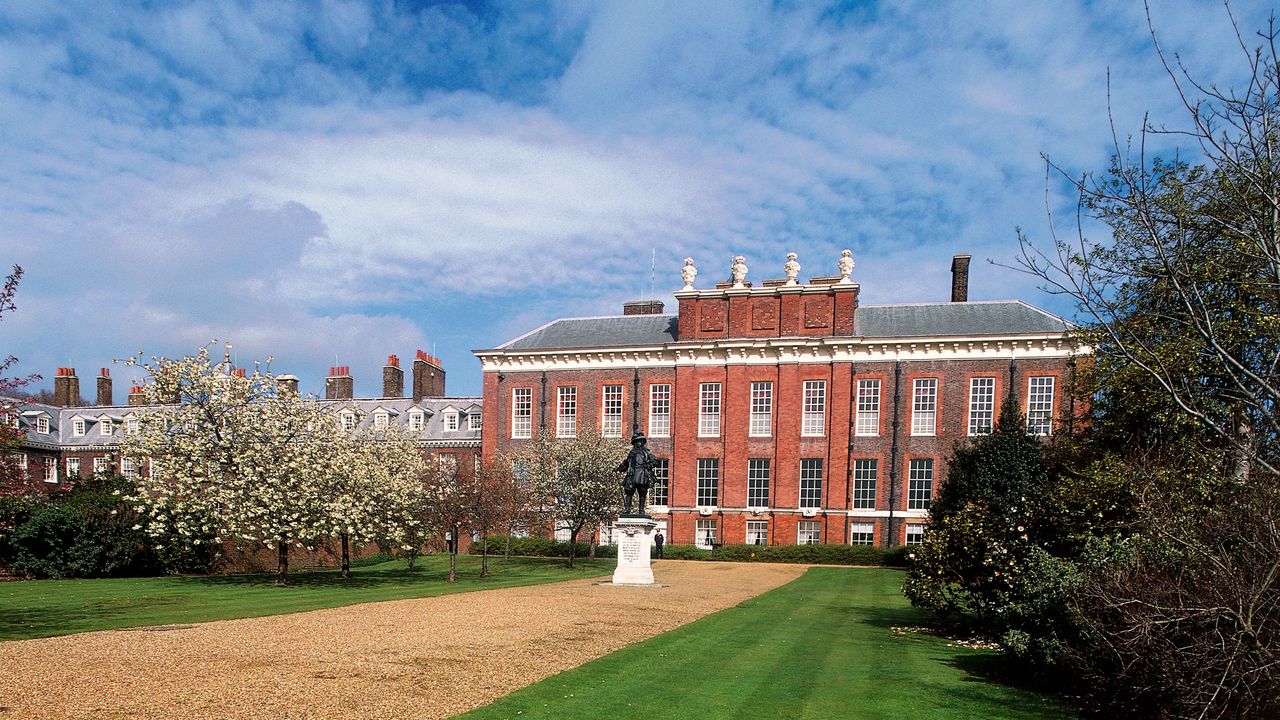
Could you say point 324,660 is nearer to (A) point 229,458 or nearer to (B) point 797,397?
(A) point 229,458

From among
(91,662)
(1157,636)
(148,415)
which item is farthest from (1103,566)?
(148,415)

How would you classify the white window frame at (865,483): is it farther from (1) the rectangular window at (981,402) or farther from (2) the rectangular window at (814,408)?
(1) the rectangular window at (981,402)

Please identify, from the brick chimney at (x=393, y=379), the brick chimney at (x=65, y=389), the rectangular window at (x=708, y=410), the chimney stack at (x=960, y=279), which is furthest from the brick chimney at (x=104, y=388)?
the chimney stack at (x=960, y=279)

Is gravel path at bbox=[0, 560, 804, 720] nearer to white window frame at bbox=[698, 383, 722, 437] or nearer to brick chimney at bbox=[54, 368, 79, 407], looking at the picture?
white window frame at bbox=[698, 383, 722, 437]

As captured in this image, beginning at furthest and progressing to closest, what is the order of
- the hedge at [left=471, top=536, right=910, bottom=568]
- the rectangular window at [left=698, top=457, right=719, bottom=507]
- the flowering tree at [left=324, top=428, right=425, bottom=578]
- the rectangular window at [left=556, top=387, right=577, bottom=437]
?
the rectangular window at [left=556, top=387, right=577, bottom=437]
the rectangular window at [left=698, top=457, right=719, bottom=507]
the hedge at [left=471, top=536, right=910, bottom=568]
the flowering tree at [left=324, top=428, right=425, bottom=578]

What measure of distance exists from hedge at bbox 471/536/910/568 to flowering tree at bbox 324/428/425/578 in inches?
541

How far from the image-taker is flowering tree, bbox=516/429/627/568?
35.3 meters

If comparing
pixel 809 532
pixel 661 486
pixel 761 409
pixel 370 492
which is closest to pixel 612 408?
pixel 661 486

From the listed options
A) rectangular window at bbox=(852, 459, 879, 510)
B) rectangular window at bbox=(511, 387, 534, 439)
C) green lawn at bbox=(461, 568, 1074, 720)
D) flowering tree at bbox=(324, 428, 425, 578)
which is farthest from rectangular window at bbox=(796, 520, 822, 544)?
green lawn at bbox=(461, 568, 1074, 720)

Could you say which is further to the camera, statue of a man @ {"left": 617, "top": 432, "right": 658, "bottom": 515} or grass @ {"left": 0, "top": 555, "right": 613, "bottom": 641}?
statue of a man @ {"left": 617, "top": 432, "right": 658, "bottom": 515}

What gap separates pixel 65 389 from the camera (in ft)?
208

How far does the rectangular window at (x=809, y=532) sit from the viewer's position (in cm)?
4275

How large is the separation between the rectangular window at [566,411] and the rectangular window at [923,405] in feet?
59.6

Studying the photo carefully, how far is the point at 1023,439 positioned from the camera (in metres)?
31.4
